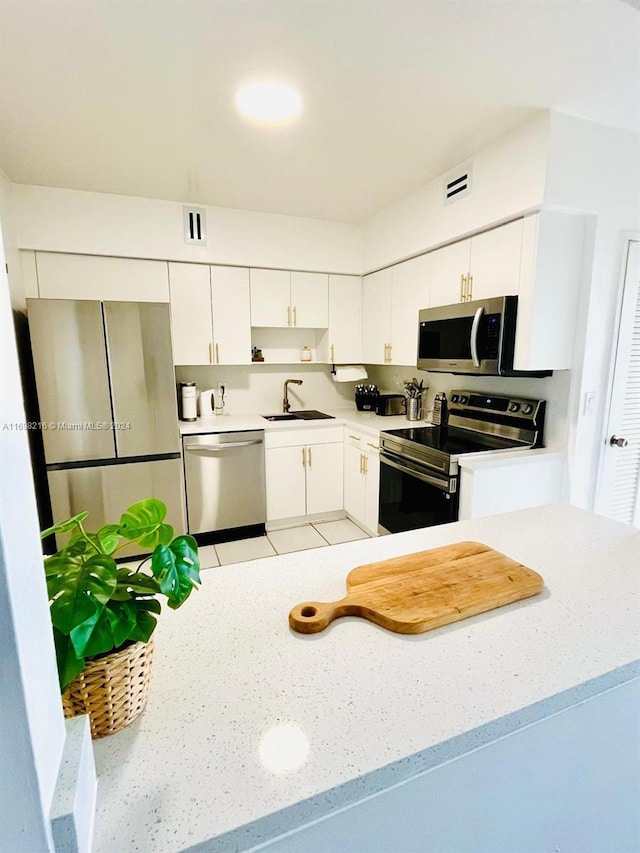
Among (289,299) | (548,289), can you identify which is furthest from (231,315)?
(548,289)

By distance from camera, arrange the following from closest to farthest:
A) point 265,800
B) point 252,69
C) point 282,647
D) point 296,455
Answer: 1. point 265,800
2. point 282,647
3. point 252,69
4. point 296,455

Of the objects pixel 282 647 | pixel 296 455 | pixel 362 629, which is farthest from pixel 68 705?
pixel 296 455

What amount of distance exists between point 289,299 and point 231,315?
0.52m

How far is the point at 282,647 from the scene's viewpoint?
2.64 feet

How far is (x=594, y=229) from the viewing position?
6.98ft

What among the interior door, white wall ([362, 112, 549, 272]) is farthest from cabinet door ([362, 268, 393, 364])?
the interior door

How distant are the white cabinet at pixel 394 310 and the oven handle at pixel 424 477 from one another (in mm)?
780

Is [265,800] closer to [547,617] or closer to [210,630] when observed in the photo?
[210,630]

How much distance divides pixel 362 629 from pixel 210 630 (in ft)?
1.05

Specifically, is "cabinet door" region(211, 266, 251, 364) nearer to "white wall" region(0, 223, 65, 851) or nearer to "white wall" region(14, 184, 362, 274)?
"white wall" region(14, 184, 362, 274)

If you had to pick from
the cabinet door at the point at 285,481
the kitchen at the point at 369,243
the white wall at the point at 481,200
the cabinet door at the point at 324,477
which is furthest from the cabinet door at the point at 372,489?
the white wall at the point at 481,200

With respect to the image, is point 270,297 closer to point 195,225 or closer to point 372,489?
point 195,225

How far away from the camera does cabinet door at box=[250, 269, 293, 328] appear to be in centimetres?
336

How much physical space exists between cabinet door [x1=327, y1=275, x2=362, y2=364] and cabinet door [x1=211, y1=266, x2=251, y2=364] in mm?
764
